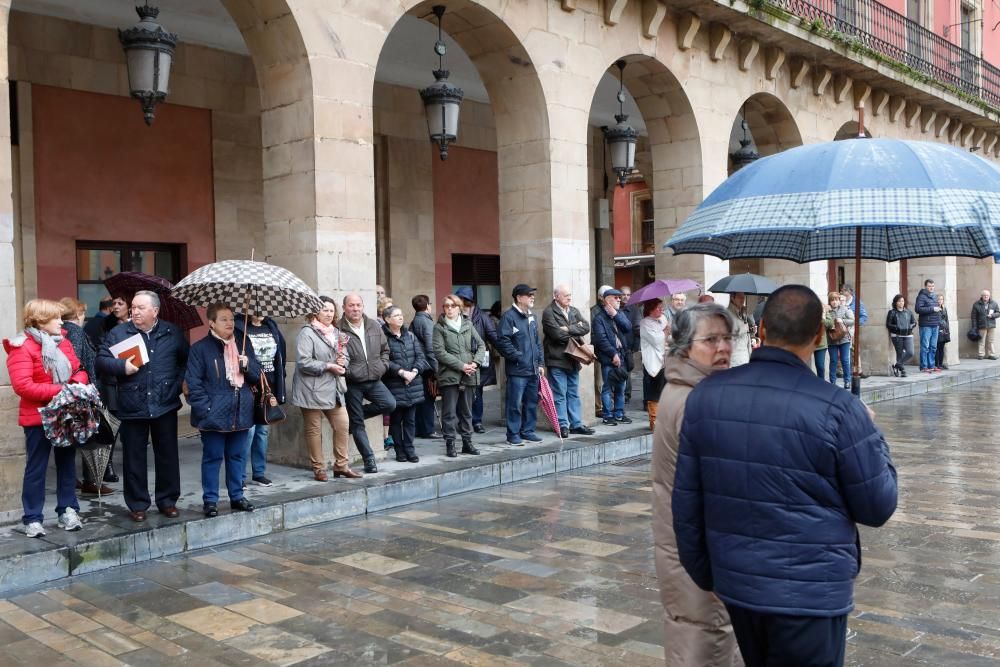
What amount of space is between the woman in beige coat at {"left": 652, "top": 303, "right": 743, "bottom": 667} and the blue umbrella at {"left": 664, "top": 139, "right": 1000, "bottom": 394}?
0.59 m

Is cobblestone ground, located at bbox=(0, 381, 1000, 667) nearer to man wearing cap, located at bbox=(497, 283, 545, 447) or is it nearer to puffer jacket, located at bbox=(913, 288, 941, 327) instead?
man wearing cap, located at bbox=(497, 283, 545, 447)

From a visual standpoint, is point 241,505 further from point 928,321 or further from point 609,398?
point 928,321

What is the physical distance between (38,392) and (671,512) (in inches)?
192

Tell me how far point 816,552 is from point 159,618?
12.7ft

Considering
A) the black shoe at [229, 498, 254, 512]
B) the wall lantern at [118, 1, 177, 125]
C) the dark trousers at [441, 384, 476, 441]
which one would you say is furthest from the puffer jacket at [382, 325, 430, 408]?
the wall lantern at [118, 1, 177, 125]

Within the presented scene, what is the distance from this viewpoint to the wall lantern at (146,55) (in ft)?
25.5

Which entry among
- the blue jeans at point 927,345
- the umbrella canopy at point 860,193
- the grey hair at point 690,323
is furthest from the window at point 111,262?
the blue jeans at point 927,345

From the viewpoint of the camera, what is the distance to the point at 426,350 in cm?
1012

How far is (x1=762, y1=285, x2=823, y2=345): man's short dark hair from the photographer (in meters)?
2.82

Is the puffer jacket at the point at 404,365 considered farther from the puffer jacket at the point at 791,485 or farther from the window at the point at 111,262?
the puffer jacket at the point at 791,485

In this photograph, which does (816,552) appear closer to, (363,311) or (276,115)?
(363,311)

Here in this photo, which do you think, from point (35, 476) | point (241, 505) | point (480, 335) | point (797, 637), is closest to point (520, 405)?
point (480, 335)

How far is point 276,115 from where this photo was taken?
9156mm

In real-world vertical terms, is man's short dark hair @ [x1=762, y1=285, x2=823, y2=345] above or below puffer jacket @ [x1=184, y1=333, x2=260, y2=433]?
above
